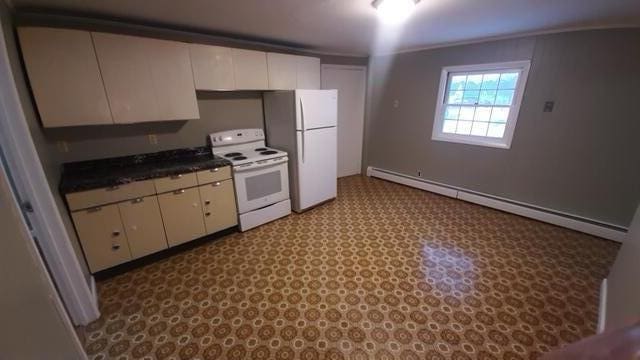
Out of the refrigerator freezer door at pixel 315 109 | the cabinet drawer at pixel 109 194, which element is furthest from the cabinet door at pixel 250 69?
the cabinet drawer at pixel 109 194

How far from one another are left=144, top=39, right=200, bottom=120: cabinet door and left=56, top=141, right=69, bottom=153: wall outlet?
2.75 ft

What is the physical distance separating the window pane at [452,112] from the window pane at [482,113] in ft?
0.86

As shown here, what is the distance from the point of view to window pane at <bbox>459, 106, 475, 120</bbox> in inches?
141

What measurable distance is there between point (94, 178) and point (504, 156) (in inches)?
180

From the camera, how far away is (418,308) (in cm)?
194

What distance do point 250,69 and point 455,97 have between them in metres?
2.95

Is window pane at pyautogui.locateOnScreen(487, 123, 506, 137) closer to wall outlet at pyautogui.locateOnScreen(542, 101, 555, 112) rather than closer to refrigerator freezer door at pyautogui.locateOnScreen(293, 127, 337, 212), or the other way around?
wall outlet at pyautogui.locateOnScreen(542, 101, 555, 112)

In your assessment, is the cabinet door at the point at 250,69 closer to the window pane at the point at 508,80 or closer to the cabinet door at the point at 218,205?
the cabinet door at the point at 218,205

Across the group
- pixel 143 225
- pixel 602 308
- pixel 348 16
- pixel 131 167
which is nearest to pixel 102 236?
pixel 143 225

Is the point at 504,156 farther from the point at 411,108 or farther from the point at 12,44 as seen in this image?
the point at 12,44

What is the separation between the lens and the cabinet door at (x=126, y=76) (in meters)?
2.09

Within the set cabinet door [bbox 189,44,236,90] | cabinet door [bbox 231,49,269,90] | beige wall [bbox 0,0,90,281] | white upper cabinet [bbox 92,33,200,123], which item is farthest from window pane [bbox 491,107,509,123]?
beige wall [bbox 0,0,90,281]

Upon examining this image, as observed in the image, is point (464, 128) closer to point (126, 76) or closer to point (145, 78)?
point (145, 78)

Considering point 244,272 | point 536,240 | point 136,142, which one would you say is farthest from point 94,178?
point 536,240
